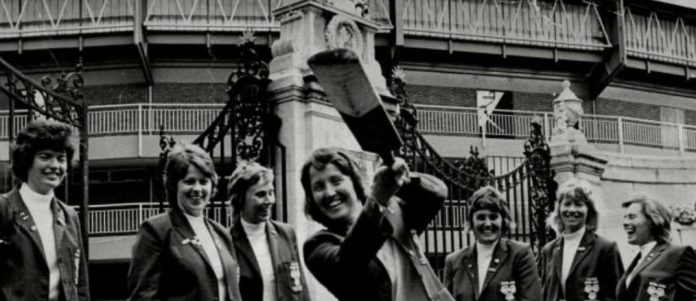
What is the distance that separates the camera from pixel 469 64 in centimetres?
2905

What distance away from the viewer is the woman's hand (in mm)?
3828

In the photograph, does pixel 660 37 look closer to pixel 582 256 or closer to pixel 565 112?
pixel 565 112

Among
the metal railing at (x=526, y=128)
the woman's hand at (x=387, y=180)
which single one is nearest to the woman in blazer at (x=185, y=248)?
the woman's hand at (x=387, y=180)

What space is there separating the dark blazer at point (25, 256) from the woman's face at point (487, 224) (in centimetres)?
315

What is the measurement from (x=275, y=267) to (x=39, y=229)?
5.37 feet

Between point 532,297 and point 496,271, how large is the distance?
343 mm

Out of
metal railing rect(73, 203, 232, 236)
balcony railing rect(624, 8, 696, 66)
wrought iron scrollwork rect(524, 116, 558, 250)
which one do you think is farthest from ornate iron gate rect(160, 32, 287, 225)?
balcony railing rect(624, 8, 696, 66)

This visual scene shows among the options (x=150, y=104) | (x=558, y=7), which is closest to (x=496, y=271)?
(x=150, y=104)

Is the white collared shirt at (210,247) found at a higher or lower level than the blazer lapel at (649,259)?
higher

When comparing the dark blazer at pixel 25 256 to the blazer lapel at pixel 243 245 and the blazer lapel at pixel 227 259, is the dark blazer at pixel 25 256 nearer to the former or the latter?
the blazer lapel at pixel 227 259

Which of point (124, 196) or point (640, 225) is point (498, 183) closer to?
point (640, 225)

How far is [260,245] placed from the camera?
22.2ft

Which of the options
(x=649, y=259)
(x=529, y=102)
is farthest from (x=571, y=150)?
(x=529, y=102)

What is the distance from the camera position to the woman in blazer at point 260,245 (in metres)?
6.64
